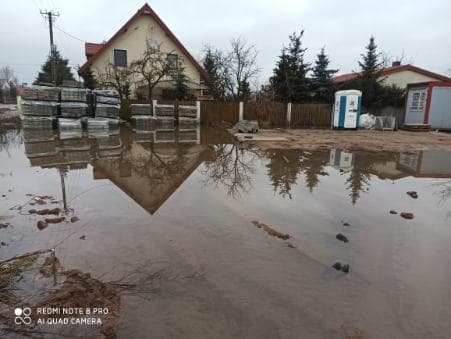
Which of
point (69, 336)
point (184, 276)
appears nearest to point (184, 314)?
point (184, 276)

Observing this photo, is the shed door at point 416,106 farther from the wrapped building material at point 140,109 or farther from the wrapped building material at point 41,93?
the wrapped building material at point 41,93

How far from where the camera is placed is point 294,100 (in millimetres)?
21875

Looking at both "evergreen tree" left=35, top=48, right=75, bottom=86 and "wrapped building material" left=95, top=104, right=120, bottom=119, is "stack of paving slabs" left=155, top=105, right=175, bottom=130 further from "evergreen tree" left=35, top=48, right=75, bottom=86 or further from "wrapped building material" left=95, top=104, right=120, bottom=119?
"evergreen tree" left=35, top=48, right=75, bottom=86

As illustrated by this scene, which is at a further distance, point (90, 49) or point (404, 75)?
point (90, 49)

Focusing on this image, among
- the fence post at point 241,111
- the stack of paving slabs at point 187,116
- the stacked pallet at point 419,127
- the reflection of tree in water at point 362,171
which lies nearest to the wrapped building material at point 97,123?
the stack of paving slabs at point 187,116

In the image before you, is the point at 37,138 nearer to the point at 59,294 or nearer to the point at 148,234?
the point at 148,234

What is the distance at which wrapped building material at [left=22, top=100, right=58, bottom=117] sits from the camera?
13734 millimetres

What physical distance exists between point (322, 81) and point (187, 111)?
35.4ft

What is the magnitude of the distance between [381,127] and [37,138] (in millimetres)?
18403

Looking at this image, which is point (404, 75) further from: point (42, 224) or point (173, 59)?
point (42, 224)

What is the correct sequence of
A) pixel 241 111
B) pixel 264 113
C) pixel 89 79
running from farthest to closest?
pixel 89 79, pixel 264 113, pixel 241 111

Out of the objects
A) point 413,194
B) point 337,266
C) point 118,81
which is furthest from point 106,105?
point 337,266

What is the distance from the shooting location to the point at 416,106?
63.3ft

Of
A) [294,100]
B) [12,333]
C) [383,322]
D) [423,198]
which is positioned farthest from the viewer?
[294,100]
